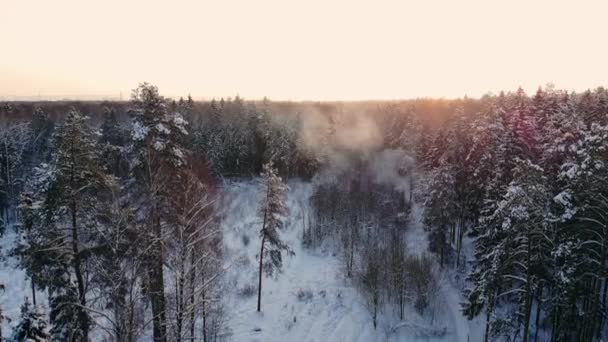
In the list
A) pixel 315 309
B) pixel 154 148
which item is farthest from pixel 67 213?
pixel 315 309

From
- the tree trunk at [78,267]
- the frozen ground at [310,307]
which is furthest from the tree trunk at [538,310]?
the tree trunk at [78,267]

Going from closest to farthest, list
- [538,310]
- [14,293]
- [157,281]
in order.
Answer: [157,281], [538,310], [14,293]

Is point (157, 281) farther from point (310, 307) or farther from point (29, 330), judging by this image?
point (310, 307)

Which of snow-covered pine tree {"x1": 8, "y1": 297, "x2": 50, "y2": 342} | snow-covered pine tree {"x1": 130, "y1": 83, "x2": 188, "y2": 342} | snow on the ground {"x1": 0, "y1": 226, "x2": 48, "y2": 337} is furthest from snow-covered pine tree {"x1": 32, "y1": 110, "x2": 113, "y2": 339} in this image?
snow on the ground {"x1": 0, "y1": 226, "x2": 48, "y2": 337}

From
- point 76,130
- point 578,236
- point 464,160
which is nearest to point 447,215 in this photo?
point 464,160

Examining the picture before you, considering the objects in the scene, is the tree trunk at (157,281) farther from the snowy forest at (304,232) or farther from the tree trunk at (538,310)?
the tree trunk at (538,310)

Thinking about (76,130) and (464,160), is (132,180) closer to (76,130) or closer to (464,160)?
Result: (76,130)

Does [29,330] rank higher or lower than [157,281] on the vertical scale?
higher
